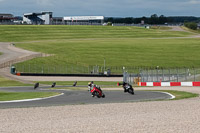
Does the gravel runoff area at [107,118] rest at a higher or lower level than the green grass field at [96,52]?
higher

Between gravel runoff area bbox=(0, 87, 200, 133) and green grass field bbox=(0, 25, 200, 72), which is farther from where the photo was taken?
green grass field bbox=(0, 25, 200, 72)

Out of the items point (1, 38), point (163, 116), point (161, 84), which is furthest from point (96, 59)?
point (163, 116)

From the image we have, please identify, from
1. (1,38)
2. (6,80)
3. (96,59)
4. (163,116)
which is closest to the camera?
(163,116)

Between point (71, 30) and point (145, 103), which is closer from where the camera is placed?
point (145, 103)

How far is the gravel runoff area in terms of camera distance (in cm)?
1590

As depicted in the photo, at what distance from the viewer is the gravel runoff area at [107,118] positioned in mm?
15898

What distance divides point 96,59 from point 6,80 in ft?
87.0

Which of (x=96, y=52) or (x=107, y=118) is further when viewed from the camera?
(x=96, y=52)

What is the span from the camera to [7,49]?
8875 centimetres

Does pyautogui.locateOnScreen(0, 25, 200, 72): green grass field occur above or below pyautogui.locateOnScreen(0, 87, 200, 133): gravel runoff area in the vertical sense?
below

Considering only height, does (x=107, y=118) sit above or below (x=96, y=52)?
above

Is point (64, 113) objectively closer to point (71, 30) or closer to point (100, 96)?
point (100, 96)

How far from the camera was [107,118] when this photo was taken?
18.4 m

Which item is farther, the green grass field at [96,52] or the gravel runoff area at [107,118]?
the green grass field at [96,52]
